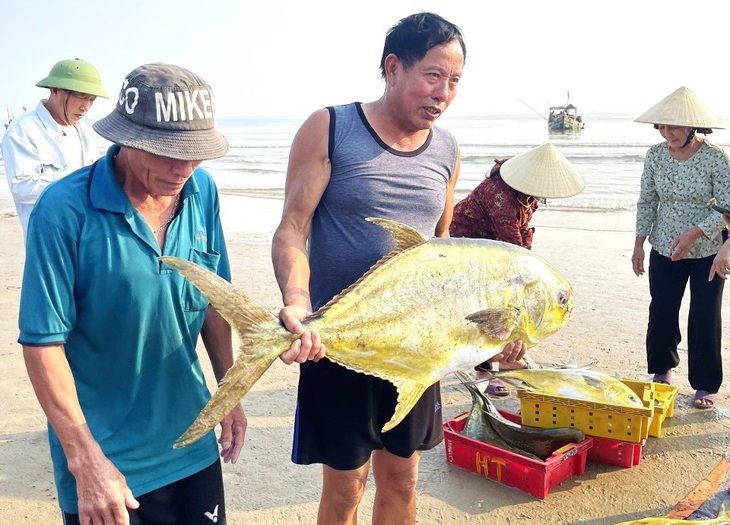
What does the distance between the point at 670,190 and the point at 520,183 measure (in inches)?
53.9

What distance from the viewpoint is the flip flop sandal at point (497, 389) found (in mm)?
5664

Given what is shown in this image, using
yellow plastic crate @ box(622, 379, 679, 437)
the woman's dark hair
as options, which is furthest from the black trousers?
the woman's dark hair

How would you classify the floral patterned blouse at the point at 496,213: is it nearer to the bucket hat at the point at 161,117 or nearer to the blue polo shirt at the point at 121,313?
the blue polo shirt at the point at 121,313

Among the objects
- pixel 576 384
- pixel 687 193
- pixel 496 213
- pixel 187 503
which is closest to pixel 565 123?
pixel 687 193

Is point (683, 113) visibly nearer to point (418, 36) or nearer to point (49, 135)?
point (418, 36)

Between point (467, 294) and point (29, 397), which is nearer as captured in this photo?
point (467, 294)

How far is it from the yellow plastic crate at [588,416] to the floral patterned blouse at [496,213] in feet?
4.28

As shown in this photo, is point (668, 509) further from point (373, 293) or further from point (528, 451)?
point (373, 293)

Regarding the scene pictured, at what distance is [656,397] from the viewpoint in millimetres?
4902

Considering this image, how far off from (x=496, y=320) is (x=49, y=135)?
373 centimetres

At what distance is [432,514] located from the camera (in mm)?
3943

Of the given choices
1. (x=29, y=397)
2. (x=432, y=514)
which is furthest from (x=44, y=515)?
(x=432, y=514)

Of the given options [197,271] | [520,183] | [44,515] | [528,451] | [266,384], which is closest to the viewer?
[197,271]

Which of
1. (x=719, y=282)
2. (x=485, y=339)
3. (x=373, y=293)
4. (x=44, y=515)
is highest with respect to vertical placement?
(x=373, y=293)
